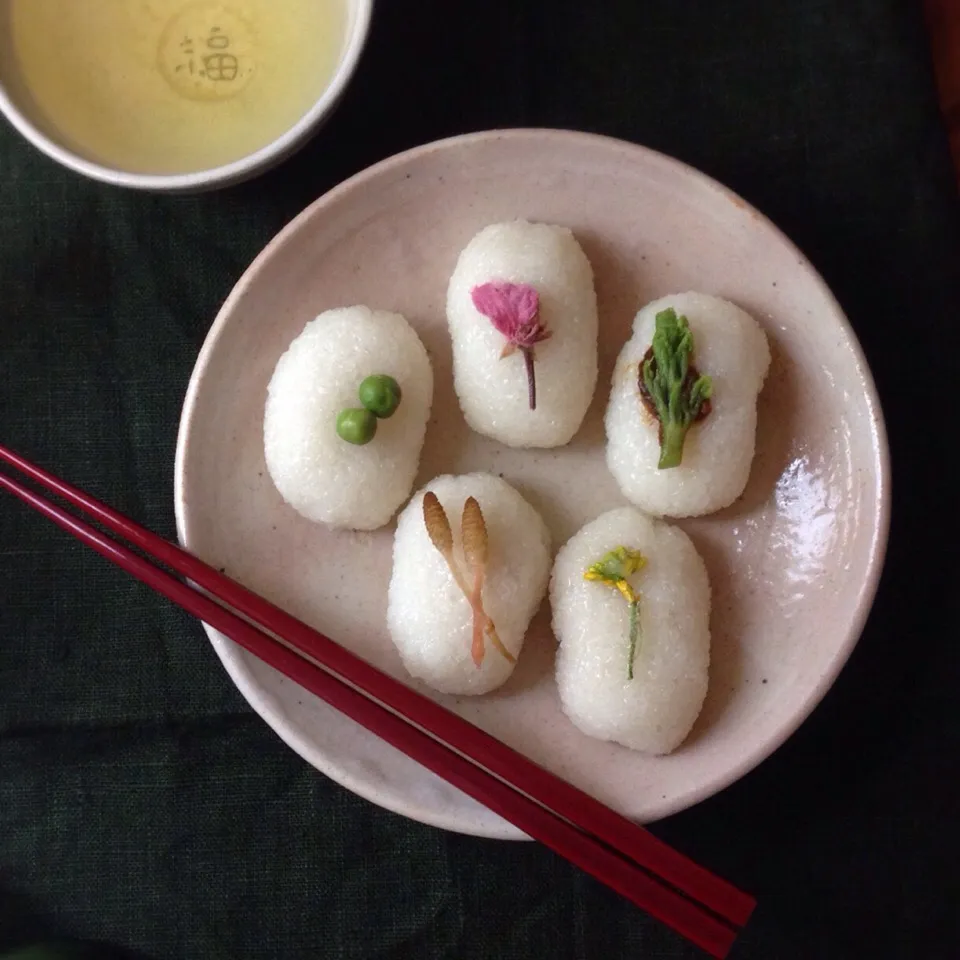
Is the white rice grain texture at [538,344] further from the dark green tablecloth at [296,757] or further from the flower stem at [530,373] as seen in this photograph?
the dark green tablecloth at [296,757]

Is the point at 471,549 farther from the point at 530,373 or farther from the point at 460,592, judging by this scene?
the point at 530,373

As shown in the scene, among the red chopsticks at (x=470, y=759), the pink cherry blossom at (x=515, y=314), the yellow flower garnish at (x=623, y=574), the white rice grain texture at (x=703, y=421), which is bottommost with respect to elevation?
the red chopsticks at (x=470, y=759)

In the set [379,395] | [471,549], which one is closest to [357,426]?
[379,395]

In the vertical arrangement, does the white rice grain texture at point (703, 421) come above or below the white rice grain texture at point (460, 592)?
above

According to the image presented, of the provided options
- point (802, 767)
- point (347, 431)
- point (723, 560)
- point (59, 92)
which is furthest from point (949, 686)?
point (59, 92)

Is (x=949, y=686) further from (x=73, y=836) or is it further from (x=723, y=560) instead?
(x=73, y=836)

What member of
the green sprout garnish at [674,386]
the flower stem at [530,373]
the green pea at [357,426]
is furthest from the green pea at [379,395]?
the green sprout garnish at [674,386]
